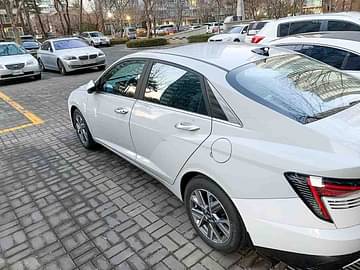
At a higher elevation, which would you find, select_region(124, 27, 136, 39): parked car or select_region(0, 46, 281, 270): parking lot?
select_region(124, 27, 136, 39): parked car

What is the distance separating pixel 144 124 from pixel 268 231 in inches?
60.5

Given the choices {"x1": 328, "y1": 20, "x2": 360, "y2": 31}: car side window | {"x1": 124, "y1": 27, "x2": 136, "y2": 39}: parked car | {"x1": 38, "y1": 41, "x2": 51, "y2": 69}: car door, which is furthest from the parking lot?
{"x1": 124, "y1": 27, "x2": 136, "y2": 39}: parked car

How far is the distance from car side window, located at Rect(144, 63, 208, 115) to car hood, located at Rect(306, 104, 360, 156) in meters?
0.81

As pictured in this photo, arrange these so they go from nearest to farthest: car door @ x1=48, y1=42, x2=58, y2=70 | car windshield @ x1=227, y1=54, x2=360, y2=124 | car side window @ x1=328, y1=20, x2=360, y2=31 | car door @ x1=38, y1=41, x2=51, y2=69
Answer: car windshield @ x1=227, y1=54, x2=360, y2=124, car side window @ x1=328, y1=20, x2=360, y2=31, car door @ x1=48, y1=42, x2=58, y2=70, car door @ x1=38, y1=41, x2=51, y2=69

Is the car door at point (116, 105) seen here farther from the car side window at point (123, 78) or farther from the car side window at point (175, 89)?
the car side window at point (175, 89)

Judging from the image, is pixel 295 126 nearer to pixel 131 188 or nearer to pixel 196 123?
pixel 196 123

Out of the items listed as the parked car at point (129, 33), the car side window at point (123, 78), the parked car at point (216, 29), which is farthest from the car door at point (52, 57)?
the parked car at point (129, 33)

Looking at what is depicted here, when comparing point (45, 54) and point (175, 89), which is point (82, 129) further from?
point (45, 54)

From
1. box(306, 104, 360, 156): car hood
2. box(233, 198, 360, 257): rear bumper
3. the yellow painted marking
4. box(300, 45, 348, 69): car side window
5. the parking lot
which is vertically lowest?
the yellow painted marking

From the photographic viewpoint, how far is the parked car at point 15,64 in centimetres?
1109

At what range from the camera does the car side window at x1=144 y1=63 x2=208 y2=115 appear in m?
2.46

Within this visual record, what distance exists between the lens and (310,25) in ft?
22.8

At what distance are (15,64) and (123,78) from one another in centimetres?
936

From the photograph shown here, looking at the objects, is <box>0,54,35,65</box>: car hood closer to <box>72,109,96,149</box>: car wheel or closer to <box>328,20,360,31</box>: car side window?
<box>72,109,96,149</box>: car wheel
